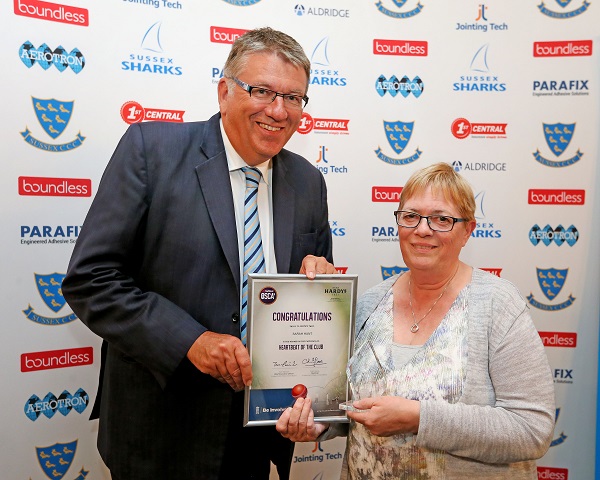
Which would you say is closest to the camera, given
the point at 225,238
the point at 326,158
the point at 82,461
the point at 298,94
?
the point at 225,238

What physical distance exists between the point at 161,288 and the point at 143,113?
152 cm

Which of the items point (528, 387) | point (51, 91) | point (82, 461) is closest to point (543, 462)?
point (528, 387)

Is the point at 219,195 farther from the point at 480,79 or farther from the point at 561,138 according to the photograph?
the point at 561,138

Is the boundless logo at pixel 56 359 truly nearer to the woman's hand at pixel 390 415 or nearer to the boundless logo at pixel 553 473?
the woman's hand at pixel 390 415

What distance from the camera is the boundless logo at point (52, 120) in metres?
2.84

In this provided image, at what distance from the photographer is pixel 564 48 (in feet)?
11.5

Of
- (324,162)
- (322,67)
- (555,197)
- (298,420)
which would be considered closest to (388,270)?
(324,162)

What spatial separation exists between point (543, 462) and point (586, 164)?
199cm

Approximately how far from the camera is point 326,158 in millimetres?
3451

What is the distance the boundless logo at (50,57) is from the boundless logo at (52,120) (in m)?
0.18

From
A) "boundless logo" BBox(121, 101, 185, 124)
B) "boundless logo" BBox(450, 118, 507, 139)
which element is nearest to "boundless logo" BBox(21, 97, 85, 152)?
"boundless logo" BBox(121, 101, 185, 124)

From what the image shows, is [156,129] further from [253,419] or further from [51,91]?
[51,91]

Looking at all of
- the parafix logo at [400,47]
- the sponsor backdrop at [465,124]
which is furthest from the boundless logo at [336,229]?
the parafix logo at [400,47]

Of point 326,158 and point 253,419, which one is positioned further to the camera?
point 326,158
